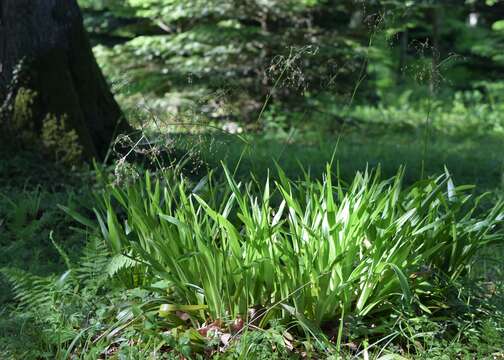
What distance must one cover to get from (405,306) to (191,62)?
8.45 m

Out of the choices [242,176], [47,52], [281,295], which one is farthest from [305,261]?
[47,52]

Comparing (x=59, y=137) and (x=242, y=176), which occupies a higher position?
(x=242, y=176)

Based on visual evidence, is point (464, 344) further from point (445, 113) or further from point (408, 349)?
point (445, 113)

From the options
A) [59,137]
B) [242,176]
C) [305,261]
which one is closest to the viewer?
[305,261]

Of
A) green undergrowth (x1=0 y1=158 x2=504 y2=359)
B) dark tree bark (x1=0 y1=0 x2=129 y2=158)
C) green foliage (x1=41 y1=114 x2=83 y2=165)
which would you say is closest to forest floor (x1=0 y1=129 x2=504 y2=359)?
green undergrowth (x1=0 y1=158 x2=504 y2=359)

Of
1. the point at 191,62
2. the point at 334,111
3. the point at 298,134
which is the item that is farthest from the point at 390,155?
the point at 334,111

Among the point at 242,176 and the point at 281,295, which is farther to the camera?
the point at 242,176

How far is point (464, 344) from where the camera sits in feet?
10.8

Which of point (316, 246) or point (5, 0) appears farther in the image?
point (5, 0)

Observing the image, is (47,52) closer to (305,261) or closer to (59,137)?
(59,137)

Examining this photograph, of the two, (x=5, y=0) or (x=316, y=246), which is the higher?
(x=5, y=0)

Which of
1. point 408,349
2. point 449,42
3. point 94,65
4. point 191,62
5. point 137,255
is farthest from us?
point 449,42

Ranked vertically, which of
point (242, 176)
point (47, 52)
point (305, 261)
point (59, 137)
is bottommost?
point (59, 137)

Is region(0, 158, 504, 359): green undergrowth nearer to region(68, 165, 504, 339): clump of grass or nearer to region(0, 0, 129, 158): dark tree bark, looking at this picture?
region(68, 165, 504, 339): clump of grass
